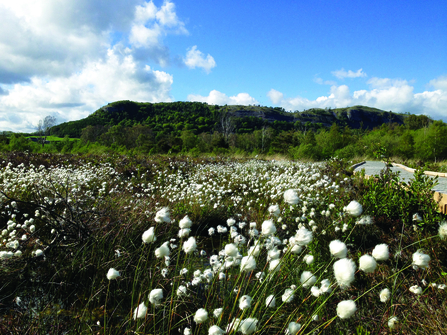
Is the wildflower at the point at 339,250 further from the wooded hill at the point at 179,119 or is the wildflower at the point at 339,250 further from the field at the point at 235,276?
the wooded hill at the point at 179,119

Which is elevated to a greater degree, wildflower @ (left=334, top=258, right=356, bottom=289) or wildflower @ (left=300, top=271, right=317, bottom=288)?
wildflower @ (left=334, top=258, right=356, bottom=289)

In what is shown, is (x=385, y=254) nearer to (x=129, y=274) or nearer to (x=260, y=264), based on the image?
(x=260, y=264)

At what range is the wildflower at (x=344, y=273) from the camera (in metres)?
1.07

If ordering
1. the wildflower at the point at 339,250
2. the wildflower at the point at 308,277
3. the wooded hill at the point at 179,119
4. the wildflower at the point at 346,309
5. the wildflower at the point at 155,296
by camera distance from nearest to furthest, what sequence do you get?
the wildflower at the point at 346,309
the wildflower at the point at 339,250
the wildflower at the point at 155,296
the wildflower at the point at 308,277
the wooded hill at the point at 179,119

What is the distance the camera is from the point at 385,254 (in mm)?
1197

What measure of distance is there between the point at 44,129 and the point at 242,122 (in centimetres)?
8383

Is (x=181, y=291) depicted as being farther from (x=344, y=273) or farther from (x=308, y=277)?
(x=344, y=273)

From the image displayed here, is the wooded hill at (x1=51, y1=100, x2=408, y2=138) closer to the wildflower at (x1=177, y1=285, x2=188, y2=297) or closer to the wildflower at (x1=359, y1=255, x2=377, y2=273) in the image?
the wildflower at (x1=177, y1=285, x2=188, y2=297)

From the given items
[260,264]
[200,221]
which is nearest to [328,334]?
Result: [260,264]

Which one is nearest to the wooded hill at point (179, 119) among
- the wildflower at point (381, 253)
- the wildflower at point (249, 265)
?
the wildflower at point (249, 265)

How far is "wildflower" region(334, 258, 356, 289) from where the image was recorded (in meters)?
1.07

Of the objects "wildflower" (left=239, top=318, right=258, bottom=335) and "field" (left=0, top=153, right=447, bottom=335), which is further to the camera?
"field" (left=0, top=153, right=447, bottom=335)

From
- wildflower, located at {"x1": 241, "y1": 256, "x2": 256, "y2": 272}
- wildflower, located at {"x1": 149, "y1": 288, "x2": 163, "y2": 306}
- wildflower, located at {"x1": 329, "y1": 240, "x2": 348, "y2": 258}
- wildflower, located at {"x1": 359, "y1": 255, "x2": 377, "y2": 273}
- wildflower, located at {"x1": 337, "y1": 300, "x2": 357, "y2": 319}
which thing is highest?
wildflower, located at {"x1": 329, "y1": 240, "x2": 348, "y2": 258}

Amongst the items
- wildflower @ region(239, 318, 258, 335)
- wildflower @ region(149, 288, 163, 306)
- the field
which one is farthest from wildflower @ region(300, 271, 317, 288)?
wildflower @ region(149, 288, 163, 306)
